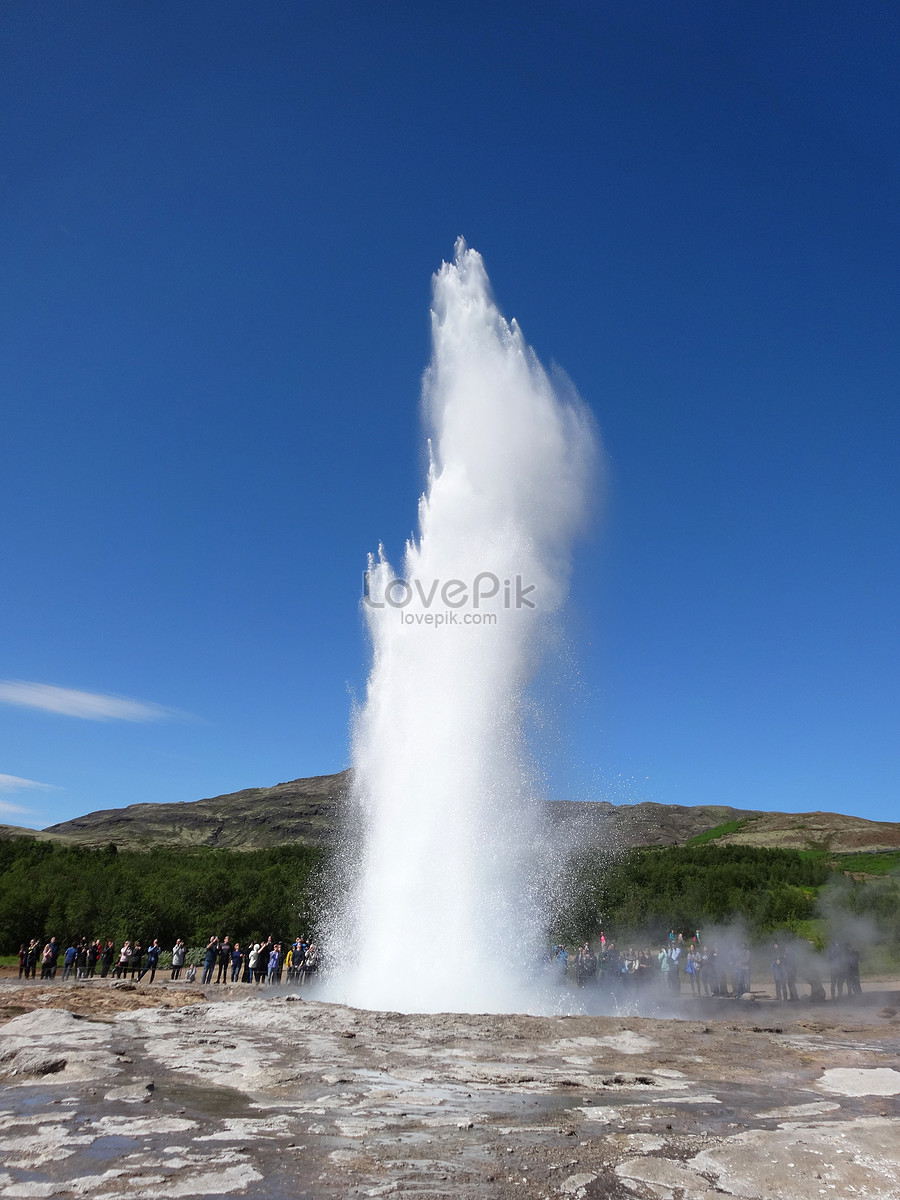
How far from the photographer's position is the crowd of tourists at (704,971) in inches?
845

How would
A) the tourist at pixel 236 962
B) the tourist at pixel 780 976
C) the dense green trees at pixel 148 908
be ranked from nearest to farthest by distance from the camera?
the tourist at pixel 780 976 < the tourist at pixel 236 962 < the dense green trees at pixel 148 908

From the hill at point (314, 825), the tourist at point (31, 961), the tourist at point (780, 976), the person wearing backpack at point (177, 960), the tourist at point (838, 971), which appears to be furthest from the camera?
the hill at point (314, 825)

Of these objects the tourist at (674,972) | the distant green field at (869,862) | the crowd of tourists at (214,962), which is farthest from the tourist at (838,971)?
the distant green field at (869,862)

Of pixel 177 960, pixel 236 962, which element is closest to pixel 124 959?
pixel 177 960

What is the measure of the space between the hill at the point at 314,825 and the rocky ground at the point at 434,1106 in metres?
63.8

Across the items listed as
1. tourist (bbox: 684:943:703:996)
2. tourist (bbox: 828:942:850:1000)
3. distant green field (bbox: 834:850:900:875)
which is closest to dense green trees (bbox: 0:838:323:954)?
tourist (bbox: 684:943:703:996)

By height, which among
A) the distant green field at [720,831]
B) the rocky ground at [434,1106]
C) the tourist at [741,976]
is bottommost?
the rocky ground at [434,1106]

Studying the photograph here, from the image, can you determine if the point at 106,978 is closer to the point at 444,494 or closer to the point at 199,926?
the point at 199,926

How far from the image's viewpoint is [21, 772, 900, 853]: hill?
303 ft

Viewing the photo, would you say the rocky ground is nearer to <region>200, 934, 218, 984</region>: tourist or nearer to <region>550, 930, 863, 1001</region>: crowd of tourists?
<region>550, 930, 863, 1001</region>: crowd of tourists

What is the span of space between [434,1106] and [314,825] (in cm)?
13963

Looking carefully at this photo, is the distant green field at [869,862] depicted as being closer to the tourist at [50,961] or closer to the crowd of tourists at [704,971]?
the crowd of tourists at [704,971]

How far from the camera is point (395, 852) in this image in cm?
1905

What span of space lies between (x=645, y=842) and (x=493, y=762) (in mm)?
97798
